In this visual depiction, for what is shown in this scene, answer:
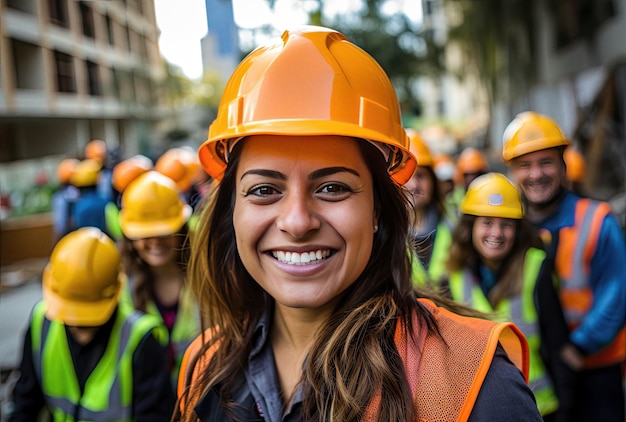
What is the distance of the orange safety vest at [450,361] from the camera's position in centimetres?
127

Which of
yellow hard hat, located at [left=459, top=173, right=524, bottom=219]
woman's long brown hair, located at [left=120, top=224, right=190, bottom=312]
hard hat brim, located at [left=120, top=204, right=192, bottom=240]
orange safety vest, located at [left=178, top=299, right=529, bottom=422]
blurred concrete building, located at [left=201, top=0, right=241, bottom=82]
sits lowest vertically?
woman's long brown hair, located at [left=120, top=224, right=190, bottom=312]

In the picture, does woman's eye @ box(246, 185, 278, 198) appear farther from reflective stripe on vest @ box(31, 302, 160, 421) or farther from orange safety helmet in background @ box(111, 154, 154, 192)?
orange safety helmet in background @ box(111, 154, 154, 192)

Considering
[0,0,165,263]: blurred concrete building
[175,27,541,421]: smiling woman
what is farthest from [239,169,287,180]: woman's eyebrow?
[0,0,165,263]: blurred concrete building

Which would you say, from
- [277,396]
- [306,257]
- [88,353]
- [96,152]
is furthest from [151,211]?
[96,152]

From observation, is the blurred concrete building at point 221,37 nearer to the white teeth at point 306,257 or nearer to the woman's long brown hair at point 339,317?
the woman's long brown hair at point 339,317

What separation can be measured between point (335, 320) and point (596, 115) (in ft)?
44.1

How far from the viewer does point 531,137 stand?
3.48 m

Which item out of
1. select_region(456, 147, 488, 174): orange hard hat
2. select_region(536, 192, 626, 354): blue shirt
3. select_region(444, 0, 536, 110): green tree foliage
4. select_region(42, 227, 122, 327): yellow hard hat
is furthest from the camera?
select_region(444, 0, 536, 110): green tree foliage

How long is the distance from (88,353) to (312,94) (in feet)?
5.74

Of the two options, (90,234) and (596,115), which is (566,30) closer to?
(596,115)

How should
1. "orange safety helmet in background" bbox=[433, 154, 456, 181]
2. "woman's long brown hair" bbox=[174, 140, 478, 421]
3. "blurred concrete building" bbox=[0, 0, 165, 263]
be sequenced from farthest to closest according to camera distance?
1. "orange safety helmet in background" bbox=[433, 154, 456, 181]
2. "blurred concrete building" bbox=[0, 0, 165, 263]
3. "woman's long brown hair" bbox=[174, 140, 478, 421]

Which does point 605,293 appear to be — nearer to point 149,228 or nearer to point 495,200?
point 495,200

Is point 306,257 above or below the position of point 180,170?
below

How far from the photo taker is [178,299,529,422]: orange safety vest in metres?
1.27
